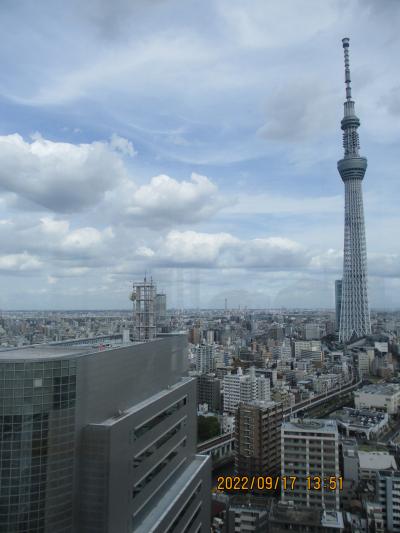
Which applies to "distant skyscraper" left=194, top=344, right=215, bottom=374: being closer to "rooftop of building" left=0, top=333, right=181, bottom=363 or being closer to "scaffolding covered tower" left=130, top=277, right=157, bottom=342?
"scaffolding covered tower" left=130, top=277, right=157, bottom=342

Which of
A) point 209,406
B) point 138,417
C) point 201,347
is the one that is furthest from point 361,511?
point 201,347

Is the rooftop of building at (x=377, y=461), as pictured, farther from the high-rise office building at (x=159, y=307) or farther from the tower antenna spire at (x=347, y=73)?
the tower antenna spire at (x=347, y=73)

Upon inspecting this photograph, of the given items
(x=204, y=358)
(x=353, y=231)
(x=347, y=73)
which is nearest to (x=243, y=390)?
(x=204, y=358)

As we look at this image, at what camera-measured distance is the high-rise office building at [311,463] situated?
21.5 ft

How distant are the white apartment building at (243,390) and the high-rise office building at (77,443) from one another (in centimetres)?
858

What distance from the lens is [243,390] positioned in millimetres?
12055

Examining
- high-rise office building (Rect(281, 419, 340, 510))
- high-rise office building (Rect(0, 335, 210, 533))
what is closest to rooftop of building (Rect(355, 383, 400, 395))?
high-rise office building (Rect(281, 419, 340, 510))

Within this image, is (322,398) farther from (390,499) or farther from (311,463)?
(390,499)

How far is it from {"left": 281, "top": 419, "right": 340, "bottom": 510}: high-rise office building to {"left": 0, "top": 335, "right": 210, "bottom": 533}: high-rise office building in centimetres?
364

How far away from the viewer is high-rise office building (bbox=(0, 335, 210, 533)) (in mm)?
2574

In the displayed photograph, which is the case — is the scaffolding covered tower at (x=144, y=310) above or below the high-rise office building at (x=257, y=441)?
above

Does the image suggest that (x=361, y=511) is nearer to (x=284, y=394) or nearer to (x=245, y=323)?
(x=284, y=394)

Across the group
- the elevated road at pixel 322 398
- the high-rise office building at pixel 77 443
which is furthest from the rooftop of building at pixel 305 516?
the elevated road at pixel 322 398

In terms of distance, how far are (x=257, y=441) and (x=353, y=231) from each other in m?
19.2
